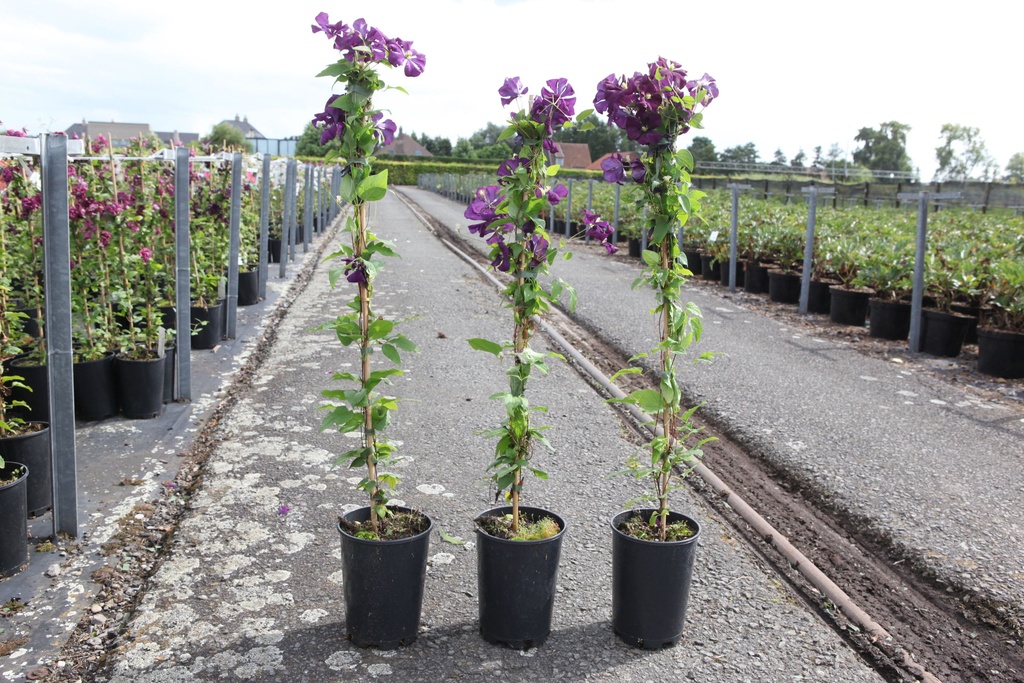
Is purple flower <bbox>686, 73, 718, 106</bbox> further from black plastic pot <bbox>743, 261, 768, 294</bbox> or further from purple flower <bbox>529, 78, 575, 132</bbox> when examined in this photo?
black plastic pot <bbox>743, 261, 768, 294</bbox>

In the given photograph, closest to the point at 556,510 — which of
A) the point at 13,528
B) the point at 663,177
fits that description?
the point at 663,177

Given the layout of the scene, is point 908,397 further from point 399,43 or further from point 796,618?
point 399,43

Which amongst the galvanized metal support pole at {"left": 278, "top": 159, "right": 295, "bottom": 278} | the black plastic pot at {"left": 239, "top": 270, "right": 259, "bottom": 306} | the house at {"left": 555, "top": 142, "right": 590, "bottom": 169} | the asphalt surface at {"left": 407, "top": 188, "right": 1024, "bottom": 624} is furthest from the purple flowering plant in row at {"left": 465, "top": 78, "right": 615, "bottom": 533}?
the house at {"left": 555, "top": 142, "right": 590, "bottom": 169}

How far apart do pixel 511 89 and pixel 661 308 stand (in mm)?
869

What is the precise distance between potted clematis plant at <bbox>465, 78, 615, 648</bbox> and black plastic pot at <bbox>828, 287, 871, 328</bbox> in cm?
703

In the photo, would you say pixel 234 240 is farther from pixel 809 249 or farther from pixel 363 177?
pixel 809 249

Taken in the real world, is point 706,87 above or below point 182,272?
above

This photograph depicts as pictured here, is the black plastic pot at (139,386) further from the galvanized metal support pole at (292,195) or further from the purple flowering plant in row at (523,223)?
the galvanized metal support pole at (292,195)

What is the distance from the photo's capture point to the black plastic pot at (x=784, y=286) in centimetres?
1047

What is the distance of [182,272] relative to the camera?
5.30 metres

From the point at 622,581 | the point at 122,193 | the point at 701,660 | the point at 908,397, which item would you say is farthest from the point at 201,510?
the point at 908,397

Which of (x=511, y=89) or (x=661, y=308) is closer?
(x=511, y=89)

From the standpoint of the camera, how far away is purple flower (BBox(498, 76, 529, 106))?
254 centimetres

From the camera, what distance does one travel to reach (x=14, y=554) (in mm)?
3086
